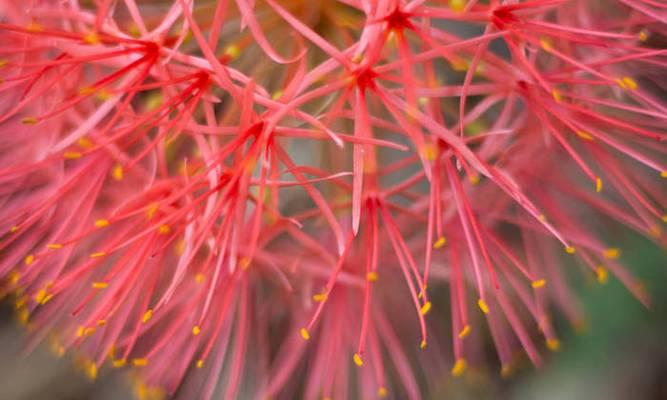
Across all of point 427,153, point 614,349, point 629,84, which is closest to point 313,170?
point 427,153

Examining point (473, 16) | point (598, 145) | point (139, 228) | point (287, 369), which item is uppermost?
point (473, 16)

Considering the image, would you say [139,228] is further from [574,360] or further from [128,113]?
[574,360]

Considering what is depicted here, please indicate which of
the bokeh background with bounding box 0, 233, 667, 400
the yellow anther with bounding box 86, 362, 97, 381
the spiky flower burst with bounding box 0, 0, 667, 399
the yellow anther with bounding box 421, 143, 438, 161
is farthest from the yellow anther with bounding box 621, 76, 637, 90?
the yellow anther with bounding box 86, 362, 97, 381

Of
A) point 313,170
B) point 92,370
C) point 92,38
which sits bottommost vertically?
point 92,370

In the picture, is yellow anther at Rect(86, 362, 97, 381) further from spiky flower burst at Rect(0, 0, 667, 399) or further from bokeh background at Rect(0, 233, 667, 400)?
bokeh background at Rect(0, 233, 667, 400)

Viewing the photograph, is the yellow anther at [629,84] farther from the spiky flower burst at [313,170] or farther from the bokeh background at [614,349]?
the bokeh background at [614,349]

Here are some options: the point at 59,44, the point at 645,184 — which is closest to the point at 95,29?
the point at 59,44

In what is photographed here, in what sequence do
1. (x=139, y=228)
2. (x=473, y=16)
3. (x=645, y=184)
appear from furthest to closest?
(x=645, y=184)
(x=139, y=228)
(x=473, y=16)

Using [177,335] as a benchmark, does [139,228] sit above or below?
above

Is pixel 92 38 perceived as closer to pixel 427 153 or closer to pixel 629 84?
pixel 427 153
